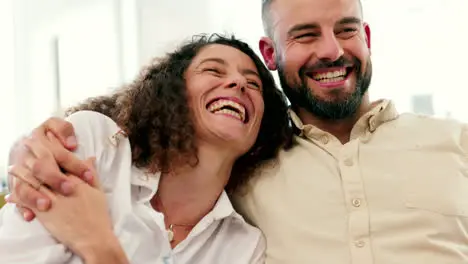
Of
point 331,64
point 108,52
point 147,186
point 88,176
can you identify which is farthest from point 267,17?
point 108,52

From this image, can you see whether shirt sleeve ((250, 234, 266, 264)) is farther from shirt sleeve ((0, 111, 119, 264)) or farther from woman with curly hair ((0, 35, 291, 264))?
shirt sleeve ((0, 111, 119, 264))

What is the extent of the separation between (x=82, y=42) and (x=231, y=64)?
1.44 metres

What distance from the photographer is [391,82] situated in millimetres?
2354

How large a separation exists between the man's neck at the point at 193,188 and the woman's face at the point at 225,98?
4 cm

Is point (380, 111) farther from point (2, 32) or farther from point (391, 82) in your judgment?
point (2, 32)

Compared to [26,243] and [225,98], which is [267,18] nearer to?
[225,98]

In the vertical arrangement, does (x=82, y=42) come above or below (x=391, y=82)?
above

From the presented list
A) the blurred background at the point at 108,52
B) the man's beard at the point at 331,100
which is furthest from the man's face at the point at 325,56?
the blurred background at the point at 108,52

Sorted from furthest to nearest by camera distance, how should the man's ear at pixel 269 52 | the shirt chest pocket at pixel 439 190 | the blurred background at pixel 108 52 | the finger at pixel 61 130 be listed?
1. the blurred background at pixel 108 52
2. the man's ear at pixel 269 52
3. the shirt chest pocket at pixel 439 190
4. the finger at pixel 61 130

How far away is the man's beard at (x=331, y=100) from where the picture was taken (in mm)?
1319

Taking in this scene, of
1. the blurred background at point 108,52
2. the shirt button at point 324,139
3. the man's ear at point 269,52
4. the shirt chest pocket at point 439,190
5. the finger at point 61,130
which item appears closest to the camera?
the finger at point 61,130

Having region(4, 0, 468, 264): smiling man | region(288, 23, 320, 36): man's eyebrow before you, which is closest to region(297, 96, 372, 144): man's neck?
region(4, 0, 468, 264): smiling man

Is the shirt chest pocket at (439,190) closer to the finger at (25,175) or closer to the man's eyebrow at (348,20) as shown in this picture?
the man's eyebrow at (348,20)

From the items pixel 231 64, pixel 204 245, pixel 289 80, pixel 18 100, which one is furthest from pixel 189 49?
pixel 18 100
